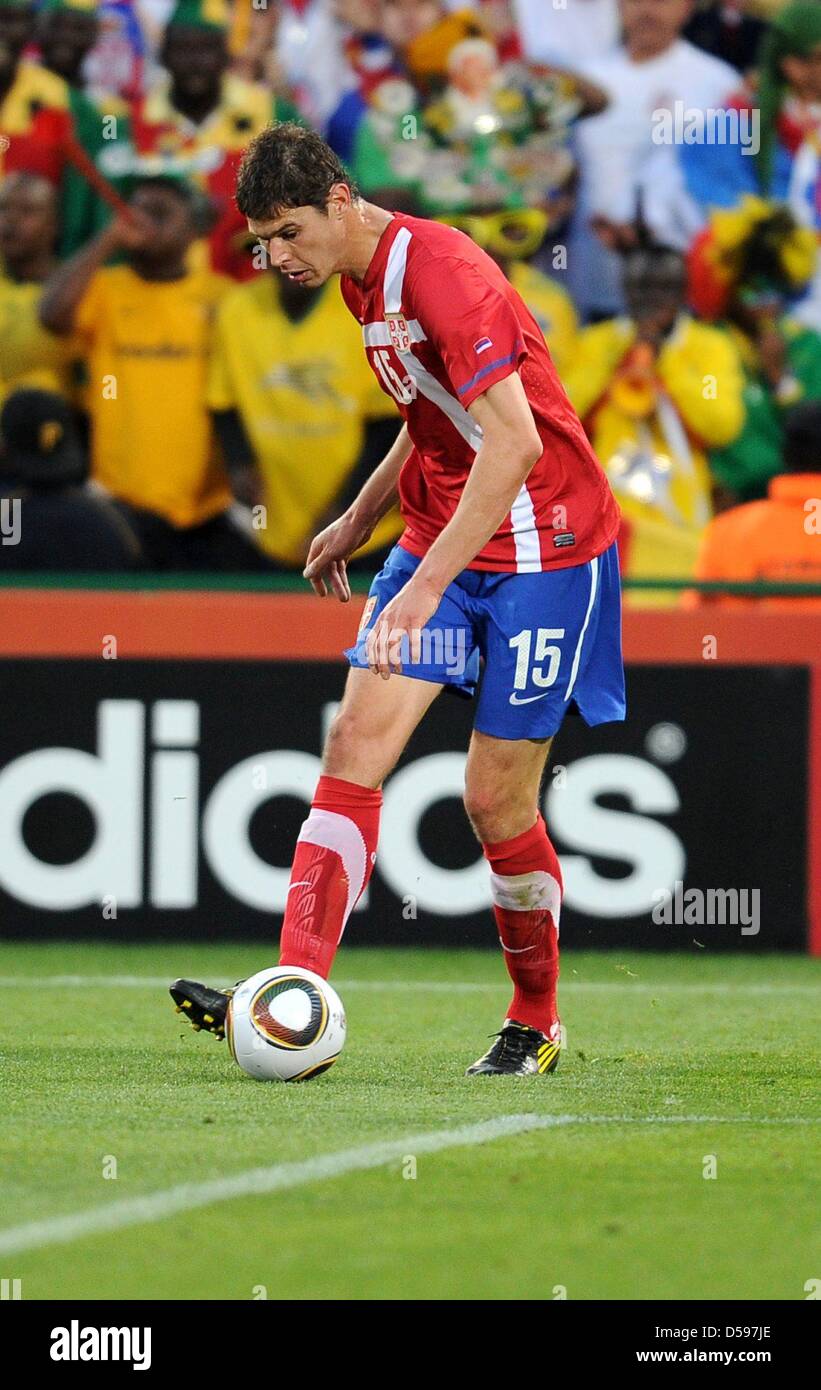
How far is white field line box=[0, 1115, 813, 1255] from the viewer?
10.7ft

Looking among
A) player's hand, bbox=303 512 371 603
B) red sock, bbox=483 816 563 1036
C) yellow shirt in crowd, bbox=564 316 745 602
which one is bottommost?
red sock, bbox=483 816 563 1036

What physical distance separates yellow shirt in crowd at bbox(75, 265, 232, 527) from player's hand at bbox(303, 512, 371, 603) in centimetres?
417

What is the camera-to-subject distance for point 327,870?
475 cm

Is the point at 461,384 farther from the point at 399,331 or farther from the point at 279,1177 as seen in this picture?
the point at 279,1177

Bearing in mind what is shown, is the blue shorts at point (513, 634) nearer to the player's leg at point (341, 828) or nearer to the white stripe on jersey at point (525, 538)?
the white stripe on jersey at point (525, 538)

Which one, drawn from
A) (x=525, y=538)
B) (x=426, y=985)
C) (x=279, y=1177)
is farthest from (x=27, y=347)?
(x=279, y=1177)

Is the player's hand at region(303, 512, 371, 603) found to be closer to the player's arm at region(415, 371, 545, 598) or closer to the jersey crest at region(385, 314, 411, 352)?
the jersey crest at region(385, 314, 411, 352)

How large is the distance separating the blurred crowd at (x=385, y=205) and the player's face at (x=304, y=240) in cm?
430

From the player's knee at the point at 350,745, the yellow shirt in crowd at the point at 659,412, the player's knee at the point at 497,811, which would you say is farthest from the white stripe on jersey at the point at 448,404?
the yellow shirt in crowd at the point at 659,412

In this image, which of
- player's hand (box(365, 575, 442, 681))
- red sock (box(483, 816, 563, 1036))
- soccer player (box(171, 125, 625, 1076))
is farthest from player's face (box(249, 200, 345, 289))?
red sock (box(483, 816, 563, 1036))

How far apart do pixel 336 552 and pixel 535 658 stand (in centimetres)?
65

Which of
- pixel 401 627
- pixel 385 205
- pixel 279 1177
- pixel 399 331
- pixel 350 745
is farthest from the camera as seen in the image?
pixel 385 205
